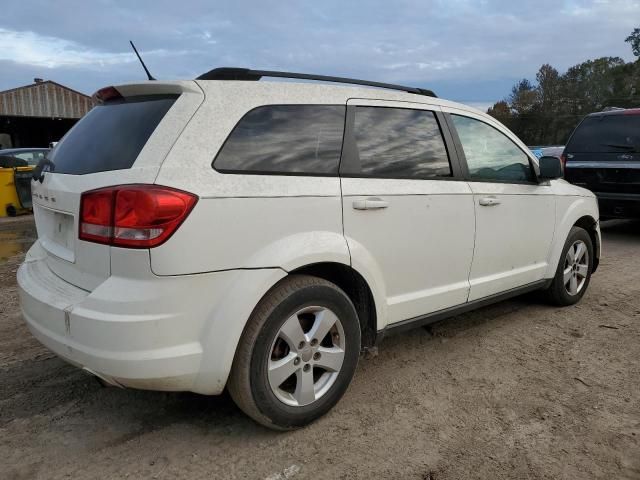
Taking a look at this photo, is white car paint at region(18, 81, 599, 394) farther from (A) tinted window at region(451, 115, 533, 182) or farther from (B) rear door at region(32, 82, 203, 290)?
(A) tinted window at region(451, 115, 533, 182)

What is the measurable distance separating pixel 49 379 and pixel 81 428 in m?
0.74

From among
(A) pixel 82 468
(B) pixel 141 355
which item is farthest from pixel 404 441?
(A) pixel 82 468

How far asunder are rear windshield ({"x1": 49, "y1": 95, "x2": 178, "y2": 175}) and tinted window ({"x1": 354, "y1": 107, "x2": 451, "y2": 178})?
43.7 inches

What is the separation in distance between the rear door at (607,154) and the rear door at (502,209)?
4185 mm

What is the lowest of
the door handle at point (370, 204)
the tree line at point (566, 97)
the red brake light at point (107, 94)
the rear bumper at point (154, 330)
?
the rear bumper at point (154, 330)

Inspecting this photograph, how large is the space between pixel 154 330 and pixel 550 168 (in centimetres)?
→ 329

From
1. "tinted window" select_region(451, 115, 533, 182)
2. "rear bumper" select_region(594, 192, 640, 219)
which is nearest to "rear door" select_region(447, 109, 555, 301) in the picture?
"tinted window" select_region(451, 115, 533, 182)

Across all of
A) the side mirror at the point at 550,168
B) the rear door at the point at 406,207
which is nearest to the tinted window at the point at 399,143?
the rear door at the point at 406,207

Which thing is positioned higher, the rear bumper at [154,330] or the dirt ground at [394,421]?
the rear bumper at [154,330]

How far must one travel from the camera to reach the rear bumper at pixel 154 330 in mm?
2236

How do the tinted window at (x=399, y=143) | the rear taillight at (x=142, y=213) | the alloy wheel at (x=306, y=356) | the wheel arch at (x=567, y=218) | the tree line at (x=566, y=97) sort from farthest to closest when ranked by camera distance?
the tree line at (x=566, y=97), the wheel arch at (x=567, y=218), the tinted window at (x=399, y=143), the alloy wheel at (x=306, y=356), the rear taillight at (x=142, y=213)

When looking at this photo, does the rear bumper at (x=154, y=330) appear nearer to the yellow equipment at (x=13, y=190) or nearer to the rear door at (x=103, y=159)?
the rear door at (x=103, y=159)

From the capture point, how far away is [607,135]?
7.99 metres

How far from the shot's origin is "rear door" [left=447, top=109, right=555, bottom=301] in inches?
144
